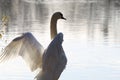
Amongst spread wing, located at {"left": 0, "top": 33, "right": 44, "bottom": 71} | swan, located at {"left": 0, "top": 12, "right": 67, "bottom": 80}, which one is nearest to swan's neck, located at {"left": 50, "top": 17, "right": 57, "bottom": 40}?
swan, located at {"left": 0, "top": 12, "right": 67, "bottom": 80}

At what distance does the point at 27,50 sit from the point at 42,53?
254 millimetres

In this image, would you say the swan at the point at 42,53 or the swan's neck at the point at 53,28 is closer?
the swan at the point at 42,53

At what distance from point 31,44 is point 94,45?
1397cm

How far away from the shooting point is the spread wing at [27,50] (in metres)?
6.90

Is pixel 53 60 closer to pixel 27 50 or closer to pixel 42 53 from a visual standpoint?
pixel 42 53

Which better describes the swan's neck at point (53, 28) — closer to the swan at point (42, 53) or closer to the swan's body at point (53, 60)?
the swan at point (42, 53)

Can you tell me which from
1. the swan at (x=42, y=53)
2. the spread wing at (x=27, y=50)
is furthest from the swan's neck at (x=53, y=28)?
the spread wing at (x=27, y=50)

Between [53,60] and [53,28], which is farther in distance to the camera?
[53,28]

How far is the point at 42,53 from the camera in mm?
6883

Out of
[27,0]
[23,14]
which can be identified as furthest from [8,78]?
[27,0]

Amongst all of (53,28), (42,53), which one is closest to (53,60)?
(42,53)

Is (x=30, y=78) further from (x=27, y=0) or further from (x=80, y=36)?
(x=27, y=0)

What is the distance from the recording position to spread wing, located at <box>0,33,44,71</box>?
22.6ft

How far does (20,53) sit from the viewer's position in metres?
7.05
